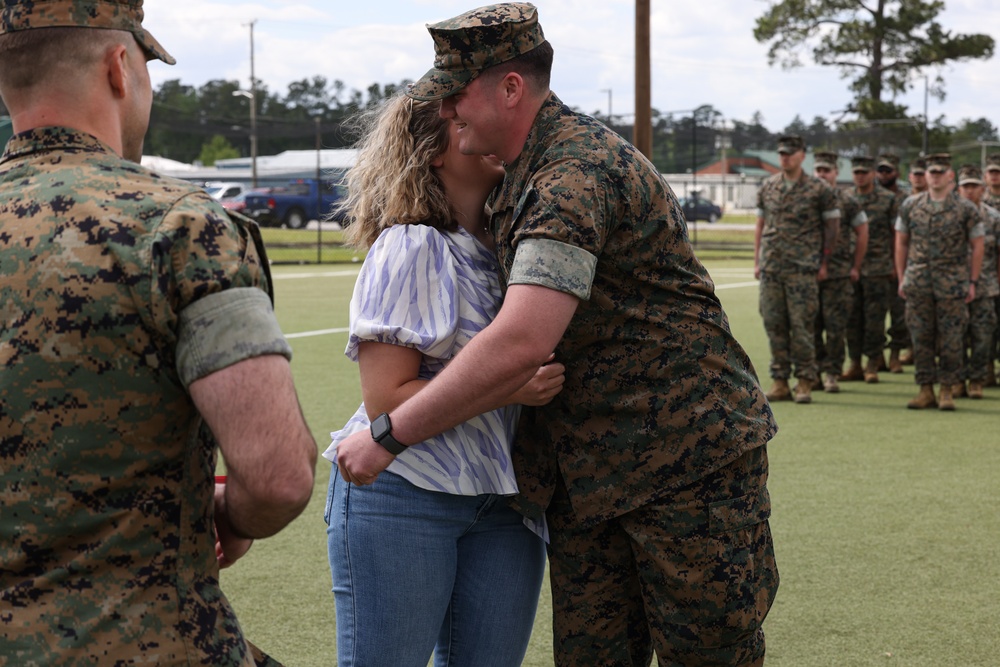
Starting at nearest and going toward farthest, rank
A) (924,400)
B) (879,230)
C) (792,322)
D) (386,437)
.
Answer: (386,437) < (924,400) < (792,322) < (879,230)

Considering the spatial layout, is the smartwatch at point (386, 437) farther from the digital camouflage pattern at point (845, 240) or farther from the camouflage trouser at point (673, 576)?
the digital camouflage pattern at point (845, 240)

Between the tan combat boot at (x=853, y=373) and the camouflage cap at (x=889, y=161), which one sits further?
the camouflage cap at (x=889, y=161)

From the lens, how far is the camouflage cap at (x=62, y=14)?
1.53m

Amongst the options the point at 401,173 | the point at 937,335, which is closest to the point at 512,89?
the point at 401,173

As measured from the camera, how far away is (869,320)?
37.3 ft

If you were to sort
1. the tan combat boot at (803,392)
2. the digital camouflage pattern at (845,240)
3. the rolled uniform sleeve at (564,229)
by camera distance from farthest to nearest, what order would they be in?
the digital camouflage pattern at (845,240) → the tan combat boot at (803,392) → the rolled uniform sleeve at (564,229)

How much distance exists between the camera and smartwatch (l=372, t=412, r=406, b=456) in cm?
223

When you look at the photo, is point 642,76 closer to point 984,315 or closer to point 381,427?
point 984,315

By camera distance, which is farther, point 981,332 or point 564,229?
point 981,332

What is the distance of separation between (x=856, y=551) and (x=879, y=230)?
7.23m

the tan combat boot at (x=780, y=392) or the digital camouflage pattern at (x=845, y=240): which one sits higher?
the digital camouflage pattern at (x=845, y=240)

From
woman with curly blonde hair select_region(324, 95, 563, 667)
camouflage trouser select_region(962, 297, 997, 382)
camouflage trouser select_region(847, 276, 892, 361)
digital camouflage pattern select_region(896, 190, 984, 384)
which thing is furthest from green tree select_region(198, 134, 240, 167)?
woman with curly blonde hair select_region(324, 95, 563, 667)

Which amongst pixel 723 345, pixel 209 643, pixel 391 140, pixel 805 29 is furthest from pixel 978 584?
pixel 805 29

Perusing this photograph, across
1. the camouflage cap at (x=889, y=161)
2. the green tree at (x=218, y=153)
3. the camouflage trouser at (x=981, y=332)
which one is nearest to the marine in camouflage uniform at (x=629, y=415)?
the camouflage trouser at (x=981, y=332)
